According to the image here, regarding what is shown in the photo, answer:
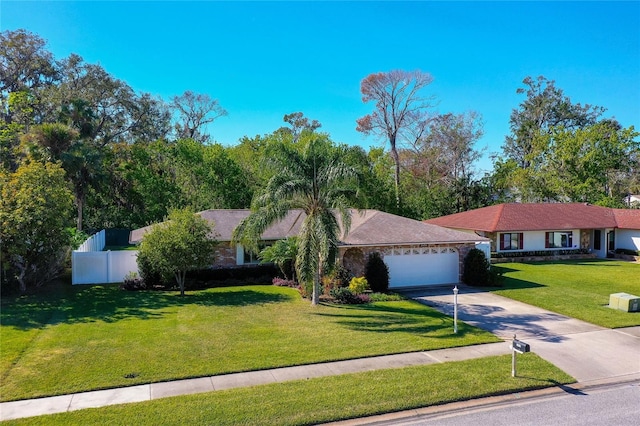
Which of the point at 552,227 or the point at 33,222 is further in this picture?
the point at 552,227

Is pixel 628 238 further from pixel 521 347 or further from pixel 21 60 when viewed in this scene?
pixel 21 60

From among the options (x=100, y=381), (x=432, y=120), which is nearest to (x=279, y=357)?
(x=100, y=381)

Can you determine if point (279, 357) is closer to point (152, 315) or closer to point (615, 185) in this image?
point (152, 315)

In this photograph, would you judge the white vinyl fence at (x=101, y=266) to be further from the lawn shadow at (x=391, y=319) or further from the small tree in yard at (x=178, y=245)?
the lawn shadow at (x=391, y=319)

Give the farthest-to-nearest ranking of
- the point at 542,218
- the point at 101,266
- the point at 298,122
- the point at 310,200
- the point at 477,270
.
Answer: the point at 298,122 < the point at 542,218 < the point at 477,270 < the point at 101,266 < the point at 310,200

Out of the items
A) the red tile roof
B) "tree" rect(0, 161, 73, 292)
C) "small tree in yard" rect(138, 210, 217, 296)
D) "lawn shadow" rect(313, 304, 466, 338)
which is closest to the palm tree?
"lawn shadow" rect(313, 304, 466, 338)

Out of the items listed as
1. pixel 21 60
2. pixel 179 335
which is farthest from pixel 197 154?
pixel 179 335

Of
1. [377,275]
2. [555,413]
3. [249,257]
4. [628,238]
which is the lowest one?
[555,413]
